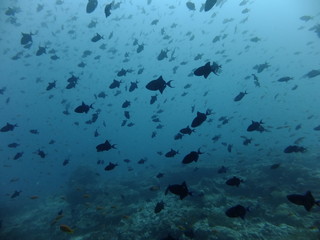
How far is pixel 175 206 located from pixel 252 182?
20.2ft

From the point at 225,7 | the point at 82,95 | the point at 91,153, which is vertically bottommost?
the point at 91,153

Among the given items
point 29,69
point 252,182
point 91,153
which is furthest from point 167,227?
point 29,69

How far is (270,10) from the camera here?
8438 cm

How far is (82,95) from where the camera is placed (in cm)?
12712

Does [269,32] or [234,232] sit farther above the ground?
[269,32]

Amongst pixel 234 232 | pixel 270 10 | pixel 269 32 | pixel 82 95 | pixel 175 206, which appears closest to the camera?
pixel 234 232

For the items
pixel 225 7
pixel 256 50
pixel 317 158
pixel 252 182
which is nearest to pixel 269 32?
pixel 256 50

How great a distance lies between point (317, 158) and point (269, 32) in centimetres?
10400

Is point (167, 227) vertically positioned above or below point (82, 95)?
below

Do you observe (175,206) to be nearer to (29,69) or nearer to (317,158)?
(317,158)

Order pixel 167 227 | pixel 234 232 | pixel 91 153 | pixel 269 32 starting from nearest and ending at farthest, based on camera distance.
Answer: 1. pixel 234 232
2. pixel 167 227
3. pixel 91 153
4. pixel 269 32

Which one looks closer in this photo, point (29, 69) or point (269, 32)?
point (29, 69)

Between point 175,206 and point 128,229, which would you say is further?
point 175,206

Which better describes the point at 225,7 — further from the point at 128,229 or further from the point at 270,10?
the point at 128,229
